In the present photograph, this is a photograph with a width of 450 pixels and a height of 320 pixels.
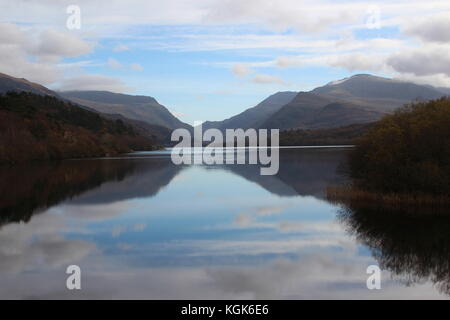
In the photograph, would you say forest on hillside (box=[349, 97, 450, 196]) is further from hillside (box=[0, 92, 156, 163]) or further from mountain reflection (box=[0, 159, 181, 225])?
hillside (box=[0, 92, 156, 163])

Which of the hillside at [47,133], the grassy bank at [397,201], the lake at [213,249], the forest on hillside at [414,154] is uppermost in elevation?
the hillside at [47,133]

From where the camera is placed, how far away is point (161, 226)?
1049 inches

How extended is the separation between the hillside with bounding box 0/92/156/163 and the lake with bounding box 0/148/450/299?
6297 centimetres

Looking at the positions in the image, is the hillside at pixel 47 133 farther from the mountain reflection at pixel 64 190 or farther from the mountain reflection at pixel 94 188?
the mountain reflection at pixel 94 188

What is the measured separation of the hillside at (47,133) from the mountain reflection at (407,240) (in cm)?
7502

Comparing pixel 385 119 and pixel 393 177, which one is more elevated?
pixel 385 119

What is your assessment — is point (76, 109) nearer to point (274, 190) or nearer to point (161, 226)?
point (274, 190)

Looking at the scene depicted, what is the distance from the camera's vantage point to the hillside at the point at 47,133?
96.8m

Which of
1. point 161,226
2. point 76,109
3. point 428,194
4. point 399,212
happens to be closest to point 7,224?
point 161,226

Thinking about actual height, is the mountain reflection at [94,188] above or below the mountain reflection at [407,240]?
above

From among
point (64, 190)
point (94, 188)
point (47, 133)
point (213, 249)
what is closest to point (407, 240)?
point (213, 249)

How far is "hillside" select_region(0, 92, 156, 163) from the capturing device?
317 ft

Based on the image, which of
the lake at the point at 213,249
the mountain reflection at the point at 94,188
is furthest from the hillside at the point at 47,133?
the lake at the point at 213,249
